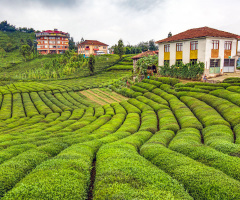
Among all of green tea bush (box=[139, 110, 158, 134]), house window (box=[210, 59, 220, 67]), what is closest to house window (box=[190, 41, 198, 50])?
house window (box=[210, 59, 220, 67])

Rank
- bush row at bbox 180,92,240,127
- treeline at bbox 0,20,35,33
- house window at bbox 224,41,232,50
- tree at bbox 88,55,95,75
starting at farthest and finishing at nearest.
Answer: treeline at bbox 0,20,35,33
tree at bbox 88,55,95,75
house window at bbox 224,41,232,50
bush row at bbox 180,92,240,127

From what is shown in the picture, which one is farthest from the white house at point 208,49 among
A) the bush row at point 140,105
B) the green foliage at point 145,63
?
the bush row at point 140,105

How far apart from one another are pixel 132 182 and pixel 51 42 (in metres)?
139

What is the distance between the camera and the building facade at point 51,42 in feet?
430

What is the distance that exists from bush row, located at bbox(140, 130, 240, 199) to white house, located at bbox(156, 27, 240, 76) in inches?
1361

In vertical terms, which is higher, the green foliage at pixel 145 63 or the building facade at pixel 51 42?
the building facade at pixel 51 42

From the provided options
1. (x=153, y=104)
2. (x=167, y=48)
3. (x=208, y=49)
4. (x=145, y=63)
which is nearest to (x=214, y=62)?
(x=208, y=49)

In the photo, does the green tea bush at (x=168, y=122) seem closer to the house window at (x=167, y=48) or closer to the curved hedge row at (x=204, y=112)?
the curved hedge row at (x=204, y=112)

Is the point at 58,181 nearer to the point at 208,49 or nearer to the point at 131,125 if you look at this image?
the point at 131,125

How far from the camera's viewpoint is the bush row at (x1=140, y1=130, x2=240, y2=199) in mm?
7887

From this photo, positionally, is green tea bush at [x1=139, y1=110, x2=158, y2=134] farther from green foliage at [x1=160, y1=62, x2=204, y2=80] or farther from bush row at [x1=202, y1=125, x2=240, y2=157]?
green foliage at [x1=160, y1=62, x2=204, y2=80]

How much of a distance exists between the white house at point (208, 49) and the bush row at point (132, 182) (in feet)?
119

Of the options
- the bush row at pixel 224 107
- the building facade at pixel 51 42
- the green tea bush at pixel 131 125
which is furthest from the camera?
the building facade at pixel 51 42

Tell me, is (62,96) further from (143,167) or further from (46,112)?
(143,167)
